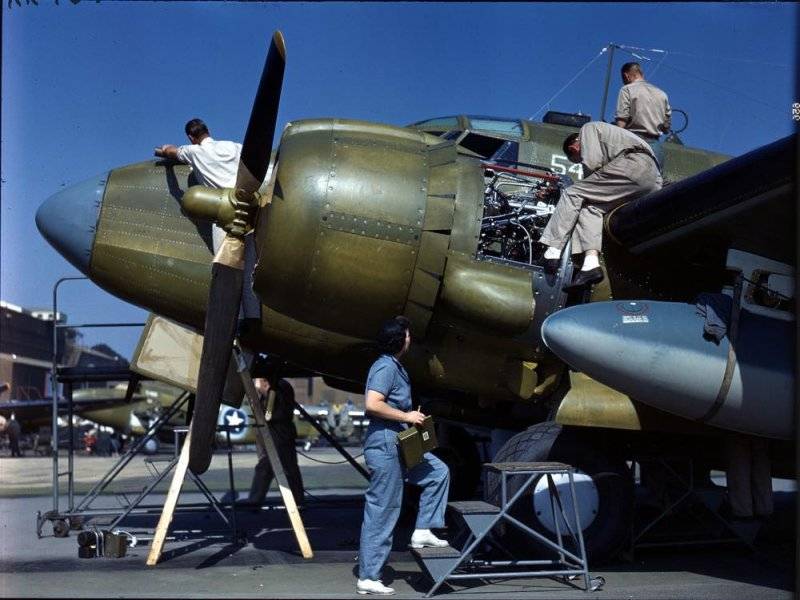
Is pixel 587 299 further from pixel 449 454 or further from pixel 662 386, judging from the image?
pixel 449 454

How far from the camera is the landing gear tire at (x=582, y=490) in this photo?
25.2ft

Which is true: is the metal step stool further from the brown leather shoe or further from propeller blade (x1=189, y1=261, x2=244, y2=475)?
propeller blade (x1=189, y1=261, x2=244, y2=475)

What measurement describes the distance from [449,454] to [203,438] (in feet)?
17.1

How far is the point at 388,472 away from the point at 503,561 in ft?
4.80

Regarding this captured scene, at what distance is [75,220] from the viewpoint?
8.75m

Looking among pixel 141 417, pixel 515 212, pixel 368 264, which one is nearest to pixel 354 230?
pixel 368 264

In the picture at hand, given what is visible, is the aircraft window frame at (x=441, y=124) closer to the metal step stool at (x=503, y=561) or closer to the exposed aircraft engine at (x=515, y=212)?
the exposed aircraft engine at (x=515, y=212)

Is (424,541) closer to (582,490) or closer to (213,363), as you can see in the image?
(582,490)

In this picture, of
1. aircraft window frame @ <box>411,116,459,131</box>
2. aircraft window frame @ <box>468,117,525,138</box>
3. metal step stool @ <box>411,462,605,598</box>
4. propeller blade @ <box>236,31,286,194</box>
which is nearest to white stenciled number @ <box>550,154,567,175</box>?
aircraft window frame @ <box>468,117,525,138</box>

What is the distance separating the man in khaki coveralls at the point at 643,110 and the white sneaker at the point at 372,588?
182 inches

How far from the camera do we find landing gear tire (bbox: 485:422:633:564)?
7.69 metres

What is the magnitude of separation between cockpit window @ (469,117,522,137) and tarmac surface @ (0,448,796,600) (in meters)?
4.46

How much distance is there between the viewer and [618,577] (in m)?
7.30

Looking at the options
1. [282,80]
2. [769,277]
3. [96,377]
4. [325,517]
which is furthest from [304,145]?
[325,517]
